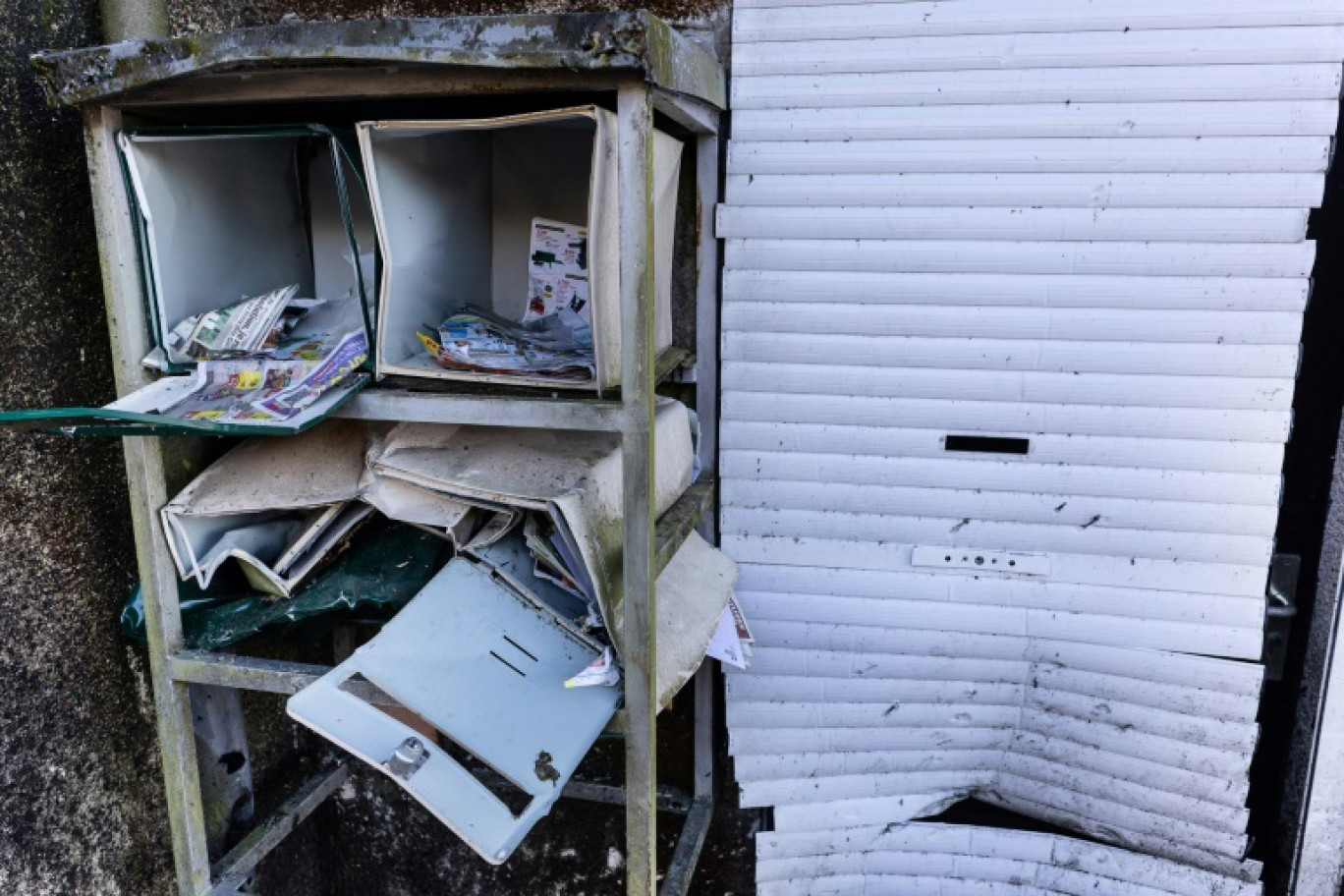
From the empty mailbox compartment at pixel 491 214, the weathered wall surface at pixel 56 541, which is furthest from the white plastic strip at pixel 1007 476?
the weathered wall surface at pixel 56 541

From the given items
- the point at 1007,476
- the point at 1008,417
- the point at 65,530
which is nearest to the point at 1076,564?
the point at 1007,476

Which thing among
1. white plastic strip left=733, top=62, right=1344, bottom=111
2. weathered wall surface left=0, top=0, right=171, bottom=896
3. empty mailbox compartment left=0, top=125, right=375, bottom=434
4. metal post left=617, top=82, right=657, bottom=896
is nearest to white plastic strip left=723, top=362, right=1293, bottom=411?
white plastic strip left=733, top=62, right=1344, bottom=111

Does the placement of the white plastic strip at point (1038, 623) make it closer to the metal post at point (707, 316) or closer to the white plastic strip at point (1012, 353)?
the metal post at point (707, 316)

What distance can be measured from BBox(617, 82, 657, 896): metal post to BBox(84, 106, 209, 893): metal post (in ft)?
3.08

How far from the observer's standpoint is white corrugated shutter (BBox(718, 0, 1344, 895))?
2.02 metres

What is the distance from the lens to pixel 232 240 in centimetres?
203

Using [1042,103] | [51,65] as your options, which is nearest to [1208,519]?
[1042,103]

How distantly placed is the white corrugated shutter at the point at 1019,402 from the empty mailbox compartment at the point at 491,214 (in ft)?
1.24

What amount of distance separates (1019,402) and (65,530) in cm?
210

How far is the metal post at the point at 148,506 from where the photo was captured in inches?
67.3

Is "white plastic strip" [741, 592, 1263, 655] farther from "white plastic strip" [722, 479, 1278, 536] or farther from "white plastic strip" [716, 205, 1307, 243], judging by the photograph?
"white plastic strip" [716, 205, 1307, 243]

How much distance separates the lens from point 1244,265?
203 cm

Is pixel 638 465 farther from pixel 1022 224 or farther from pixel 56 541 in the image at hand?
pixel 56 541

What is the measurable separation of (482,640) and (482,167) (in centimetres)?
115
